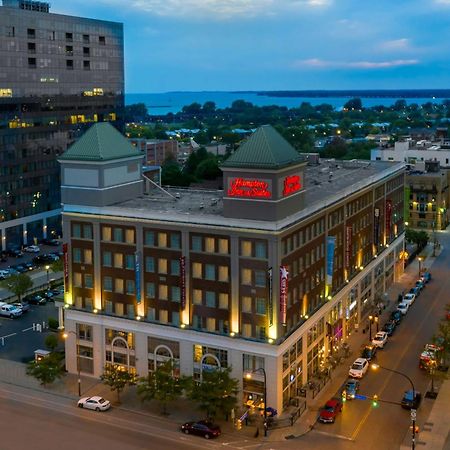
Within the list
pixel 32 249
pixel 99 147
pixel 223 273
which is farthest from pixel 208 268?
pixel 32 249

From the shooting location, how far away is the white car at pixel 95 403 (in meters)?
73.1

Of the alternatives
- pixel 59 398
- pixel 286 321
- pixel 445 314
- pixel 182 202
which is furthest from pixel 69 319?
pixel 445 314

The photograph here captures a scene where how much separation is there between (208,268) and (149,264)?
7357mm

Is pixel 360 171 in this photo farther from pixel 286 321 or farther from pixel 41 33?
pixel 41 33

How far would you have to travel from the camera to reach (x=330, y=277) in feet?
285

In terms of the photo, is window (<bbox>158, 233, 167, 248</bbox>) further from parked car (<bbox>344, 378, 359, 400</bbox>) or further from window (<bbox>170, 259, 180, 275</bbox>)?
parked car (<bbox>344, 378, 359, 400</bbox>)

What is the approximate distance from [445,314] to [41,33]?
96.2 meters

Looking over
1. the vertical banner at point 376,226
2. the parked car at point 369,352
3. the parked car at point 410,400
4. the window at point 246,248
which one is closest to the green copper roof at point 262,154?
the window at point 246,248

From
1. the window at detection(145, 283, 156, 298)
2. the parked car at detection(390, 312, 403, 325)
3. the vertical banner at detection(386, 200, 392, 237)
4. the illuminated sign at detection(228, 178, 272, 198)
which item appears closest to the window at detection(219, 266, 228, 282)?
the illuminated sign at detection(228, 178, 272, 198)

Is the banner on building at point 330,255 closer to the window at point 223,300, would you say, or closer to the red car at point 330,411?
the window at point 223,300

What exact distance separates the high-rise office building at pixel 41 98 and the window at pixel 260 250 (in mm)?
83421

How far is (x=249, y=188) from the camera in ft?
242

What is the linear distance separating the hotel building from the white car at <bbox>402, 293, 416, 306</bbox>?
65.5 feet

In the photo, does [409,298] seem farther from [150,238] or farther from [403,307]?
[150,238]
